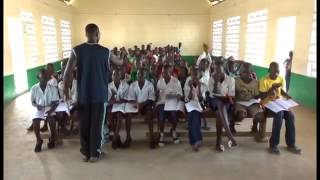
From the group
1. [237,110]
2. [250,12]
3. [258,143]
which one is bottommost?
[258,143]

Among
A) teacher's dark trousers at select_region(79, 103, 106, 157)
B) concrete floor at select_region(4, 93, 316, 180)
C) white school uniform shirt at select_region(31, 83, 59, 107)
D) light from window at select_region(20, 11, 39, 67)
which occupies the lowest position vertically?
concrete floor at select_region(4, 93, 316, 180)

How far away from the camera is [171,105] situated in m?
4.87

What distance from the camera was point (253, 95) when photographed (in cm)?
499

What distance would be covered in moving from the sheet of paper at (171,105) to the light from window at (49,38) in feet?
27.5

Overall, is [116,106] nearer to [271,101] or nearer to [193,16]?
[271,101]

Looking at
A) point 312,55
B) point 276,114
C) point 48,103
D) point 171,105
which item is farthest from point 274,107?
point 312,55

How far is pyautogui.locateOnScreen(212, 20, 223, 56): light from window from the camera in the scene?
52.8 feet

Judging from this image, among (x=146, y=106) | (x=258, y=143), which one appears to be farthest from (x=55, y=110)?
(x=258, y=143)

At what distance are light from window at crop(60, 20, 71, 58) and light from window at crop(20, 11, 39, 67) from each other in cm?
417

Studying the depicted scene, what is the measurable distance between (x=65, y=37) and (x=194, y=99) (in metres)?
12.0

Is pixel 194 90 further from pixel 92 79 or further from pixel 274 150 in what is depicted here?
pixel 92 79

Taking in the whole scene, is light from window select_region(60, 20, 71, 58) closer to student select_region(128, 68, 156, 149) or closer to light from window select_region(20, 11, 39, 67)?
light from window select_region(20, 11, 39, 67)

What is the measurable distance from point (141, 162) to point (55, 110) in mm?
1361

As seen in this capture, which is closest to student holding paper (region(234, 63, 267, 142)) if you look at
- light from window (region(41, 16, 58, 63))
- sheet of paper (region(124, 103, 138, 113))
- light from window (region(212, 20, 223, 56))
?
sheet of paper (region(124, 103, 138, 113))
